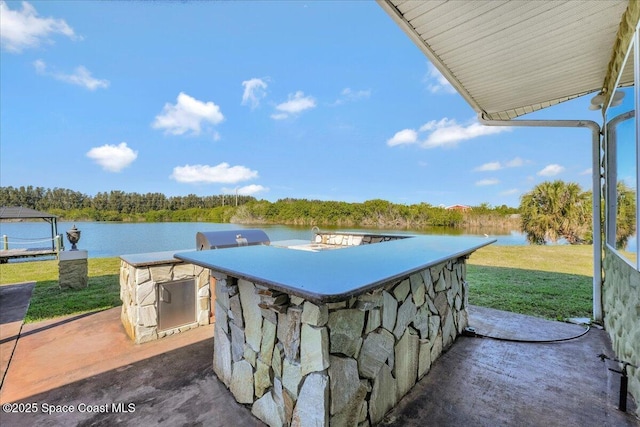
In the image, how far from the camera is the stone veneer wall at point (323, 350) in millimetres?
1408

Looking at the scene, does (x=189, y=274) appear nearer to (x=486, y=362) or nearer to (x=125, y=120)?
(x=486, y=362)

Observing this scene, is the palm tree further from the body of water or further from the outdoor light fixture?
the body of water

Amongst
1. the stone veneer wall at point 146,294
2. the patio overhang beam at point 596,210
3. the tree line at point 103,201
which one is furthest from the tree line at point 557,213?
the tree line at point 103,201

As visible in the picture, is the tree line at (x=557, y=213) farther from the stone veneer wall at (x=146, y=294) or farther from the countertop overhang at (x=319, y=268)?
the stone veneer wall at (x=146, y=294)

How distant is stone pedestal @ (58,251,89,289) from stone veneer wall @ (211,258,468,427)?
4.57 metres

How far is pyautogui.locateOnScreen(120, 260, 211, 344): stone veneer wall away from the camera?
288cm

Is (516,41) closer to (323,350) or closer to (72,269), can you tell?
(323,350)

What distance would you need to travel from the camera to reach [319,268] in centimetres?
163

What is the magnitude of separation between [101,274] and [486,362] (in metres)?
8.16

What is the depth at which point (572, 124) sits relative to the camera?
3.65 metres

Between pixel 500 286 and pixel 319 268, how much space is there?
17.4 feet

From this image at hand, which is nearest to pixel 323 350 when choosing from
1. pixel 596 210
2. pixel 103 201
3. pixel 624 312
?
pixel 624 312

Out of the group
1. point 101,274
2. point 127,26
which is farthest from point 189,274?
point 127,26

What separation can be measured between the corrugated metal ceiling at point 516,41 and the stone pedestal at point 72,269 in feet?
21.0
